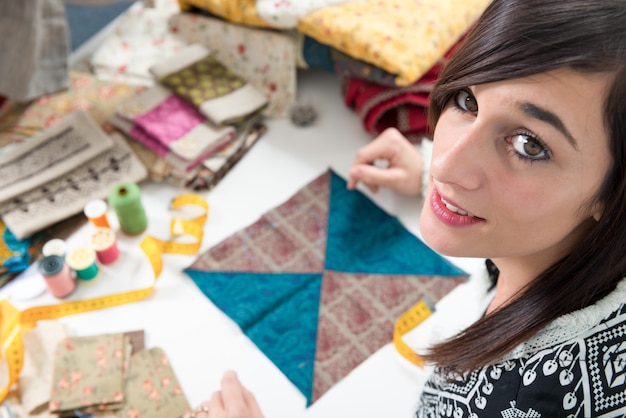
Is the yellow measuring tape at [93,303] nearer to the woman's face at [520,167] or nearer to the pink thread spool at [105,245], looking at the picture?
the pink thread spool at [105,245]

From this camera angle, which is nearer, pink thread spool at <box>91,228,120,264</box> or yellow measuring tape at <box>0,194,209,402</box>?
yellow measuring tape at <box>0,194,209,402</box>

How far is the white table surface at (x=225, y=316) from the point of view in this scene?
1097 millimetres

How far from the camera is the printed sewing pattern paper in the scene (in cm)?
116

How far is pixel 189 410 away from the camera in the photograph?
1.05 m

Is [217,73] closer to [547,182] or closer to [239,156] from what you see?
[239,156]

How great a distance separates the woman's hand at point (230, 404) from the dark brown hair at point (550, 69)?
33 centimetres

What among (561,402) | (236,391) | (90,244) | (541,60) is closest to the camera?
(541,60)

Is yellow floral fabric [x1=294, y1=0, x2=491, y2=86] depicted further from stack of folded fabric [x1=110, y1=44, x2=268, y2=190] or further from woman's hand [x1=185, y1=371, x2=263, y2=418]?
woman's hand [x1=185, y1=371, x2=263, y2=418]

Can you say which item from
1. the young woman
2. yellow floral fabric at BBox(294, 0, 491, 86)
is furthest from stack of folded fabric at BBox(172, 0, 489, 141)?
the young woman

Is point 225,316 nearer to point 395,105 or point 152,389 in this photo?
point 152,389

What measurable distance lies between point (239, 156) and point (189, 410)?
2.24ft

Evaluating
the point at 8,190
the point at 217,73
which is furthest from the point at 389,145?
the point at 8,190

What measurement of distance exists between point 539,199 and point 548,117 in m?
0.10

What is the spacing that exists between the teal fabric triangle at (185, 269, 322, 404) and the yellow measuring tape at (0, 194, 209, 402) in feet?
0.27
